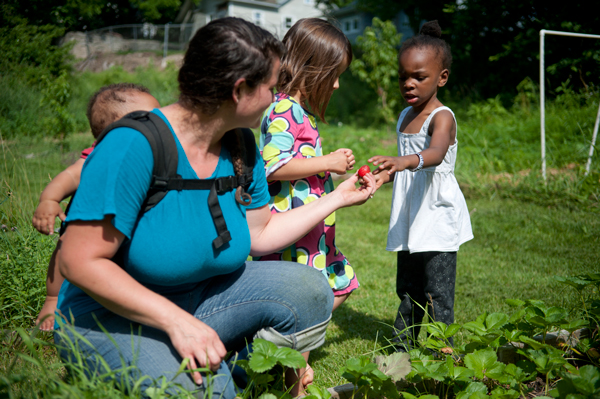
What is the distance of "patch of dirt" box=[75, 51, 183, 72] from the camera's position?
22.7 metres

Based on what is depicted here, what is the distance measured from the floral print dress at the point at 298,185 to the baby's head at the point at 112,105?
28.8 inches

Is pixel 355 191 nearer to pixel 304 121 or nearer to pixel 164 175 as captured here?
pixel 304 121

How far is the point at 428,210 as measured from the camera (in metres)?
2.38

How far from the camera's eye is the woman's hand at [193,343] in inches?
51.5

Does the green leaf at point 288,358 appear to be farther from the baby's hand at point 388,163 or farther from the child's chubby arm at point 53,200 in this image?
the child's chubby arm at point 53,200

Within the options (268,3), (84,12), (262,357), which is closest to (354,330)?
(262,357)

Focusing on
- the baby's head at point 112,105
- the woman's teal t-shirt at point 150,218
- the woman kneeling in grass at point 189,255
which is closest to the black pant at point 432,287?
the woman kneeling in grass at point 189,255

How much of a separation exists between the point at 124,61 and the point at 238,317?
2476 cm

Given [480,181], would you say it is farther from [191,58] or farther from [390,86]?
[390,86]

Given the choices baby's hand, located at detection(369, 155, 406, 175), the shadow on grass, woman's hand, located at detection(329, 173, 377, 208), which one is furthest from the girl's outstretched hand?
the shadow on grass

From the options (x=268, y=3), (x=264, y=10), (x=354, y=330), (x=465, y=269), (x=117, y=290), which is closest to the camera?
(x=117, y=290)

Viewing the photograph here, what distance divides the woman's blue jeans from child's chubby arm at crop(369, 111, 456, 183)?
59cm

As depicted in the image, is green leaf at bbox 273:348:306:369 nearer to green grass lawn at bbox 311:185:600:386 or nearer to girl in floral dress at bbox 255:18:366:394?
green grass lawn at bbox 311:185:600:386

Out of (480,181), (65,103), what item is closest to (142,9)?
(65,103)
